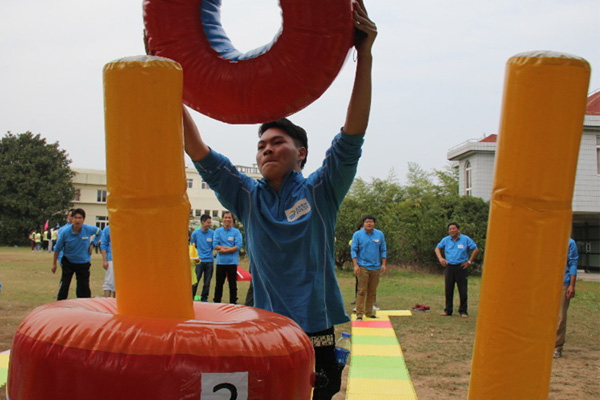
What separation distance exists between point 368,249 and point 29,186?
143 ft

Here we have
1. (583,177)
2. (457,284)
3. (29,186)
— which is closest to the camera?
(457,284)

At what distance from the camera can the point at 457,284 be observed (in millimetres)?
10094

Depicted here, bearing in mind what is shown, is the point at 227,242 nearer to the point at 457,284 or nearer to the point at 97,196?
the point at 457,284

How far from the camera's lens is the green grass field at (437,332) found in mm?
5336

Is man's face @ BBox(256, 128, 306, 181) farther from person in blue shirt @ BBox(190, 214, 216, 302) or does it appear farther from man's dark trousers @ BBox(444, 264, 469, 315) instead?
person in blue shirt @ BBox(190, 214, 216, 302)

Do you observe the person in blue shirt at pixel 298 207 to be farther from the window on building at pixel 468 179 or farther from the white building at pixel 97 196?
the white building at pixel 97 196

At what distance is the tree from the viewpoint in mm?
44969

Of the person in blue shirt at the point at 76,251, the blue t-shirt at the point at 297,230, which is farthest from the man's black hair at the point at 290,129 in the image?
the person in blue shirt at the point at 76,251

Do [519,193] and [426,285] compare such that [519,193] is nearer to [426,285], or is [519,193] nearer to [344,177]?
[344,177]

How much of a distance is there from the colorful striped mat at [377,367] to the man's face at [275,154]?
280 cm

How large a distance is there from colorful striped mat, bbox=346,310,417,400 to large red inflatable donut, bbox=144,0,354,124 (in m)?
3.22

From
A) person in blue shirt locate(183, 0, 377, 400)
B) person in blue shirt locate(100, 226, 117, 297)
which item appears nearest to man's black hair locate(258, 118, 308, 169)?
person in blue shirt locate(183, 0, 377, 400)

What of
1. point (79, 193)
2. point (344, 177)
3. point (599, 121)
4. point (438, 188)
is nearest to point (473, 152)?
point (599, 121)

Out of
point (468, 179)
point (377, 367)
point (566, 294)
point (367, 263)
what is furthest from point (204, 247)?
point (468, 179)
